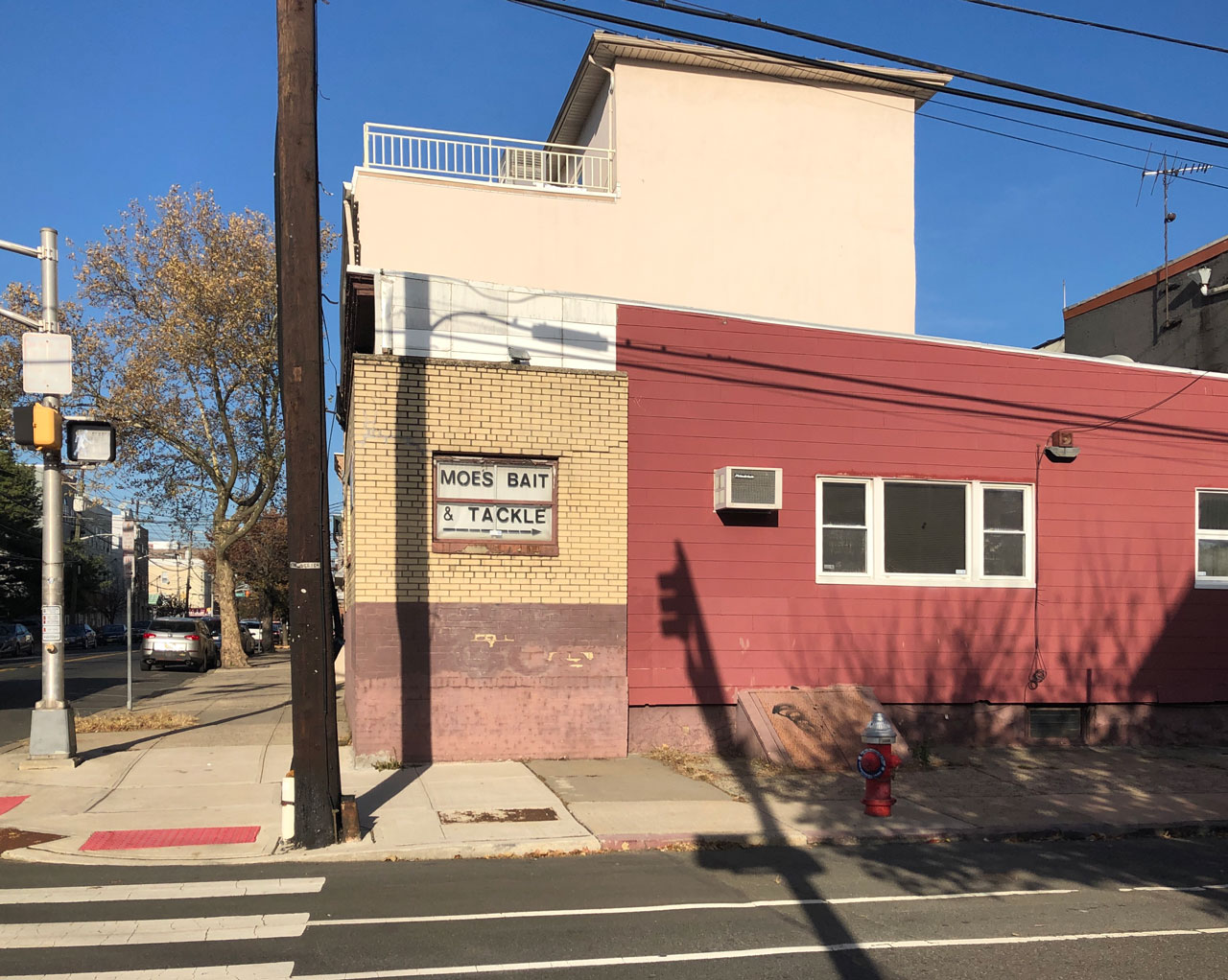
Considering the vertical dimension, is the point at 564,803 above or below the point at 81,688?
above

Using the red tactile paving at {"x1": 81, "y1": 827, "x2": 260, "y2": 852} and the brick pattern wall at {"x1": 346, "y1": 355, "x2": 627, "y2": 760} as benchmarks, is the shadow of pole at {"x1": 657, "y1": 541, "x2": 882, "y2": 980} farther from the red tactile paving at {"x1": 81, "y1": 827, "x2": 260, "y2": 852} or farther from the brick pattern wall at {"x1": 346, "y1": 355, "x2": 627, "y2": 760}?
the red tactile paving at {"x1": 81, "y1": 827, "x2": 260, "y2": 852}

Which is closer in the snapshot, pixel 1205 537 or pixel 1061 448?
pixel 1061 448

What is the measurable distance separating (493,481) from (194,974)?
7.29 meters

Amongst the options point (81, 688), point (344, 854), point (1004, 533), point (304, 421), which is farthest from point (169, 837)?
point (81, 688)

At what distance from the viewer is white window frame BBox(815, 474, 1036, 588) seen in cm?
1344

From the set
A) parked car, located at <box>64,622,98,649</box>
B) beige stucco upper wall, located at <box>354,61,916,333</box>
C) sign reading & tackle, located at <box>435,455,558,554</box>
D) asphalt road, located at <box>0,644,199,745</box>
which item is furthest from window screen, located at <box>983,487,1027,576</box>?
parked car, located at <box>64,622,98,649</box>

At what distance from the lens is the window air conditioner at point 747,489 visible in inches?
499

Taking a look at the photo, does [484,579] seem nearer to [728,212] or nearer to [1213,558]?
[1213,558]

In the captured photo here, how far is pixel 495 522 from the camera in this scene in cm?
1237

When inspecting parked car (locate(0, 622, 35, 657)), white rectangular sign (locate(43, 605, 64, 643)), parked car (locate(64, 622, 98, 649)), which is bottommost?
parked car (locate(64, 622, 98, 649))

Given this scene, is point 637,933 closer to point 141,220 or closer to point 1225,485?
point 1225,485

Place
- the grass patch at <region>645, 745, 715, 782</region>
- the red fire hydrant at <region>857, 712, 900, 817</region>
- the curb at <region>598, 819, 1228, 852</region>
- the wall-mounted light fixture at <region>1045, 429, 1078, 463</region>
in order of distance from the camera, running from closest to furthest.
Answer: the curb at <region>598, 819, 1228, 852</region>
the red fire hydrant at <region>857, 712, 900, 817</region>
the grass patch at <region>645, 745, 715, 782</region>
the wall-mounted light fixture at <region>1045, 429, 1078, 463</region>

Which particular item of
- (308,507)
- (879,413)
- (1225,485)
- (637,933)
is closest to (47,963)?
(637,933)

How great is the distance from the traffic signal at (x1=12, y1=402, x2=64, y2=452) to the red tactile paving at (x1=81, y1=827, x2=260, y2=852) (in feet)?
16.5
